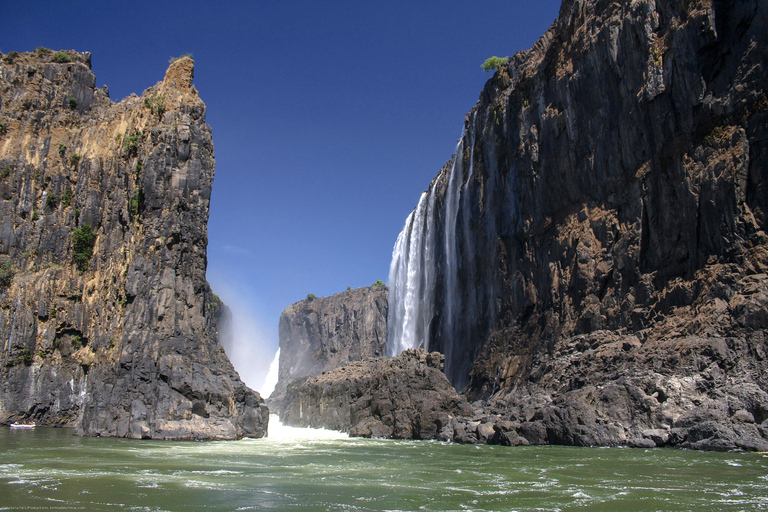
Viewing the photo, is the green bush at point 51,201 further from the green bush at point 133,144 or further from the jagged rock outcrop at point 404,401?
the jagged rock outcrop at point 404,401

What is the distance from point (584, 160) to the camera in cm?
3297

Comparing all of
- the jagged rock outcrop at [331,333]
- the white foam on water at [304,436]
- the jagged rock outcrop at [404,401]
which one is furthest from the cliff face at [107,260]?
the jagged rock outcrop at [331,333]

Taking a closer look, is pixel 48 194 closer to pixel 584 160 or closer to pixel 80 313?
pixel 80 313

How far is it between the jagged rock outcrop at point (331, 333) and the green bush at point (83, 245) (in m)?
51.9

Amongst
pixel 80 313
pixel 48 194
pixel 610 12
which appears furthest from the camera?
pixel 48 194

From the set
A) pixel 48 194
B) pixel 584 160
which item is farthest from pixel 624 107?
pixel 48 194

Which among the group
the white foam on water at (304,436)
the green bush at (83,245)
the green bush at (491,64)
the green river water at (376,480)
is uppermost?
the green bush at (491,64)

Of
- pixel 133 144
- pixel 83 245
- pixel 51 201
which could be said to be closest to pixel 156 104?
pixel 133 144

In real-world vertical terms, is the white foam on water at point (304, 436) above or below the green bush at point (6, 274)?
below

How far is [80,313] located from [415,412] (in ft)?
69.4

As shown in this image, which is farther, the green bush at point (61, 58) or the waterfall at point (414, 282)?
the waterfall at point (414, 282)

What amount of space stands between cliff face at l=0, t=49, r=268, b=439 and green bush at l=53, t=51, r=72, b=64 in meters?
0.22

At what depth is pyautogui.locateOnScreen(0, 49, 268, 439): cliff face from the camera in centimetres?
2516

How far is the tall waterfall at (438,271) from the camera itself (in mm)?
46344
